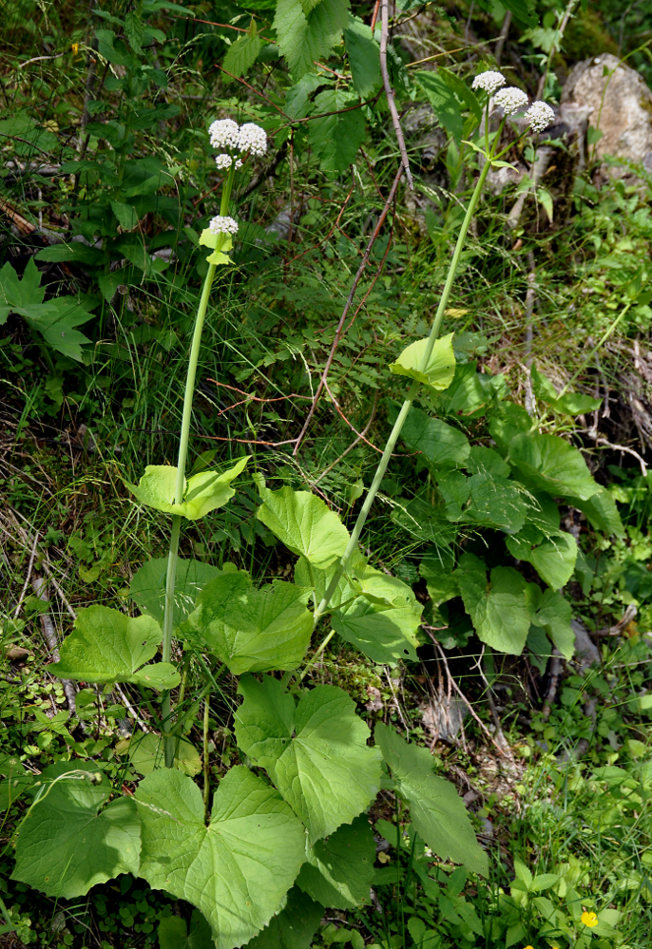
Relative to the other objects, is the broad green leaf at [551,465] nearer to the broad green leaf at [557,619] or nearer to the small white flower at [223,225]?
the broad green leaf at [557,619]

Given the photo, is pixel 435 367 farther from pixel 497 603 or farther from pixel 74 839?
pixel 74 839

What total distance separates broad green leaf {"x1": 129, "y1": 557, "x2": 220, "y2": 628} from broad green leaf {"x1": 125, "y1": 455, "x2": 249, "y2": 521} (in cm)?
29

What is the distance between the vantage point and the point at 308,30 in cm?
157

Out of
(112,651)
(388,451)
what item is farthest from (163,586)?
(388,451)

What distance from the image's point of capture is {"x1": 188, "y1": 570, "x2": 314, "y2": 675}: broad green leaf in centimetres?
159

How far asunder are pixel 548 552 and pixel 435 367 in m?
1.17

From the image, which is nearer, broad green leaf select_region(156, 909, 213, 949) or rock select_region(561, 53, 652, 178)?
broad green leaf select_region(156, 909, 213, 949)

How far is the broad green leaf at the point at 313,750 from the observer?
1.47m

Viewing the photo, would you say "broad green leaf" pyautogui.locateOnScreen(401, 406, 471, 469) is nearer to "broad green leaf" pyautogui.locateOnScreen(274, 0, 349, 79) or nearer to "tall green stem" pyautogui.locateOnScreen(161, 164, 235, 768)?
"tall green stem" pyautogui.locateOnScreen(161, 164, 235, 768)

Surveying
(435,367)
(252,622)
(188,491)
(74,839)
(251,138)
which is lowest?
(74,839)

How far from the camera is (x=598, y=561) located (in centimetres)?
319

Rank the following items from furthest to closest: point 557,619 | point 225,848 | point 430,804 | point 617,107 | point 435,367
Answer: point 617,107 → point 557,619 → point 430,804 → point 435,367 → point 225,848

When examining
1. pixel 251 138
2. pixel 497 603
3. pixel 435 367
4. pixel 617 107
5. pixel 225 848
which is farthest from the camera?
pixel 617 107

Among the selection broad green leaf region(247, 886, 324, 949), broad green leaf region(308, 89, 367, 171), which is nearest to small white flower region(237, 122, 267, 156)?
broad green leaf region(308, 89, 367, 171)
